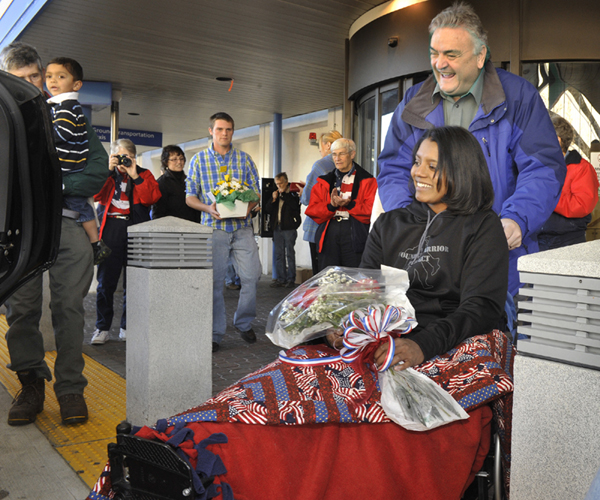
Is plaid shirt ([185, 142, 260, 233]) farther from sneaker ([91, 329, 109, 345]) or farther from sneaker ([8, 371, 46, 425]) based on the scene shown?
sneaker ([8, 371, 46, 425])

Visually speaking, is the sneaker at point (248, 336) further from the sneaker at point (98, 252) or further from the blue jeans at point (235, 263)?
the sneaker at point (98, 252)

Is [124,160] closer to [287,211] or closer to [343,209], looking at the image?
[343,209]

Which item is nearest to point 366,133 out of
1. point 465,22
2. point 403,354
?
point 465,22

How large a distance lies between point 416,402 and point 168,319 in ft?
6.65

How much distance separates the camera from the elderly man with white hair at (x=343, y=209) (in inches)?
241

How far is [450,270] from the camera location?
2242 millimetres

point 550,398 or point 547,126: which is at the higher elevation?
point 547,126

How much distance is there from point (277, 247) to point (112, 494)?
11246 mm

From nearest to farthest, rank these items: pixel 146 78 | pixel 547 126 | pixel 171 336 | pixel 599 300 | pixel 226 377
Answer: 1. pixel 599 300
2. pixel 547 126
3. pixel 171 336
4. pixel 226 377
5. pixel 146 78

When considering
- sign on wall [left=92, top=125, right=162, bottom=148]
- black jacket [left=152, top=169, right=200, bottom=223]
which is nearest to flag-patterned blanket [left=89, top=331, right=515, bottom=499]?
black jacket [left=152, top=169, right=200, bottom=223]

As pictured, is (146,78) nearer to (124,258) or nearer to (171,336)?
(124,258)

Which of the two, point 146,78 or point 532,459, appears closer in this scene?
point 532,459

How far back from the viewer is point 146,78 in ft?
41.2

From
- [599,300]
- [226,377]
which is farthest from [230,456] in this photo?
[226,377]
